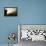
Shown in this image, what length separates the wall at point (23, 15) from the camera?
4707 mm

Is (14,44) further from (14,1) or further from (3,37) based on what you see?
(14,1)

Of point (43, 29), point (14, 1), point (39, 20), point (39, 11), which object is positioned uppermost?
point (14, 1)

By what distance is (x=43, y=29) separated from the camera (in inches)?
183

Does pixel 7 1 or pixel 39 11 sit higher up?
pixel 7 1

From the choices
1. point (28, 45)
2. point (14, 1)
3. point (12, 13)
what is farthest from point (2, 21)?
point (28, 45)

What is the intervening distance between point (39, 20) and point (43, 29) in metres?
0.35

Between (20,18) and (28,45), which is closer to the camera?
(28,45)

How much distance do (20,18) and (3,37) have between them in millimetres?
887

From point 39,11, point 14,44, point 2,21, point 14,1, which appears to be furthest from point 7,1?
point 14,44

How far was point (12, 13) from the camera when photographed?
15.4ft

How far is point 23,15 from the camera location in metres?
4.73

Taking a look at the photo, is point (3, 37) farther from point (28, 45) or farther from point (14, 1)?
point (14, 1)

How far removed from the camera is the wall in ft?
15.4

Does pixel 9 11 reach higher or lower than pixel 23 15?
higher
